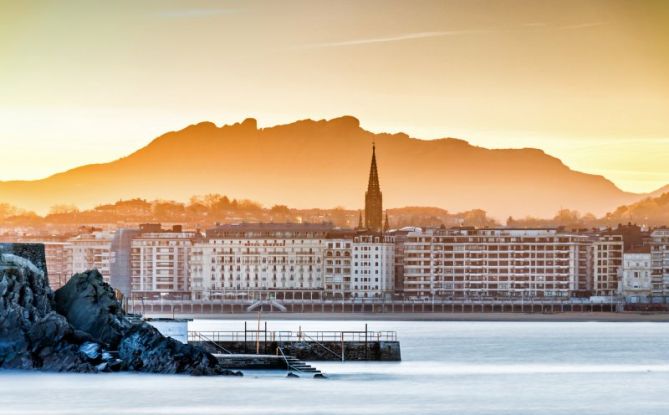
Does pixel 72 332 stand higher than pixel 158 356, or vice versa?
pixel 72 332

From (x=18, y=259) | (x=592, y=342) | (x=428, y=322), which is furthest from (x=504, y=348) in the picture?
(x=428, y=322)

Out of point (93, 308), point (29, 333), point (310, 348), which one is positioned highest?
point (93, 308)

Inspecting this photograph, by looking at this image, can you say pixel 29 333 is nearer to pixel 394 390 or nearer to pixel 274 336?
pixel 394 390

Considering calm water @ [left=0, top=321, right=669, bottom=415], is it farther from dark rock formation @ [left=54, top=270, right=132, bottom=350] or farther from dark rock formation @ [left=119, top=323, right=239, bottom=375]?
dark rock formation @ [left=54, top=270, right=132, bottom=350]

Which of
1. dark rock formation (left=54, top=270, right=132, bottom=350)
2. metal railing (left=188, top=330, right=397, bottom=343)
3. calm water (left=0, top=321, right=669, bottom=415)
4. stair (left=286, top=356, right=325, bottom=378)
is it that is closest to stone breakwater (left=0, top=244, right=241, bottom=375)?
dark rock formation (left=54, top=270, right=132, bottom=350)

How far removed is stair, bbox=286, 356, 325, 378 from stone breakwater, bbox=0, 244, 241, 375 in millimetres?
4949

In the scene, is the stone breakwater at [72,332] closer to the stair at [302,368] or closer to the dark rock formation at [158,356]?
the dark rock formation at [158,356]

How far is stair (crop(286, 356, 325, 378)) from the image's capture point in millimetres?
78688

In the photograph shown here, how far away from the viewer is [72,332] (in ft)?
236

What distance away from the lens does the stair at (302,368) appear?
258ft

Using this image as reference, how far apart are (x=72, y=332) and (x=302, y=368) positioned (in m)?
11.8

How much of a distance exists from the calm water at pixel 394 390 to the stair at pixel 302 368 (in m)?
0.67

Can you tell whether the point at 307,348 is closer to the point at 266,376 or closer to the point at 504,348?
the point at 266,376

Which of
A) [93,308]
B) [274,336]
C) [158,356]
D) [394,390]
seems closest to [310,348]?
[274,336]
